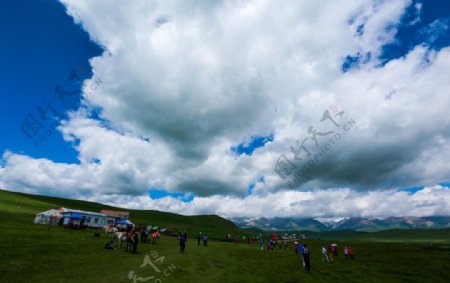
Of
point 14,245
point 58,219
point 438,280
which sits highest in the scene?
point 58,219

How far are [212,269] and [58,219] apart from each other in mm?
55399

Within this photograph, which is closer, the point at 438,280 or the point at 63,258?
the point at 63,258

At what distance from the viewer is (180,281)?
18969 mm

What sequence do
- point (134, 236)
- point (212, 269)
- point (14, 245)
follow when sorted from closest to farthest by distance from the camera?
1. point (212, 269)
2. point (14, 245)
3. point (134, 236)

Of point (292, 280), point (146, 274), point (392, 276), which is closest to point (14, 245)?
point (146, 274)

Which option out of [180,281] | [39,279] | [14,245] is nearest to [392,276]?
[180,281]

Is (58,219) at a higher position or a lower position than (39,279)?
higher

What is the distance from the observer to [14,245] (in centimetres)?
2706

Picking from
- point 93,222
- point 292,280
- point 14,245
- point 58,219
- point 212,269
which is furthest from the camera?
point 93,222

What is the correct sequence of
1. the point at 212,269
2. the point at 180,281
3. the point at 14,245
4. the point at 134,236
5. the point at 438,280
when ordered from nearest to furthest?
the point at 180,281 → the point at 212,269 → the point at 14,245 → the point at 438,280 → the point at 134,236

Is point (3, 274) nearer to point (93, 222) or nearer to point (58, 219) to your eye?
point (58, 219)

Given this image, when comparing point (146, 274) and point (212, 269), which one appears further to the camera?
point (212, 269)

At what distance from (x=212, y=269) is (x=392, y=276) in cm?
1959

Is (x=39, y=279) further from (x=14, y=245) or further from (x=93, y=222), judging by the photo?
(x=93, y=222)
